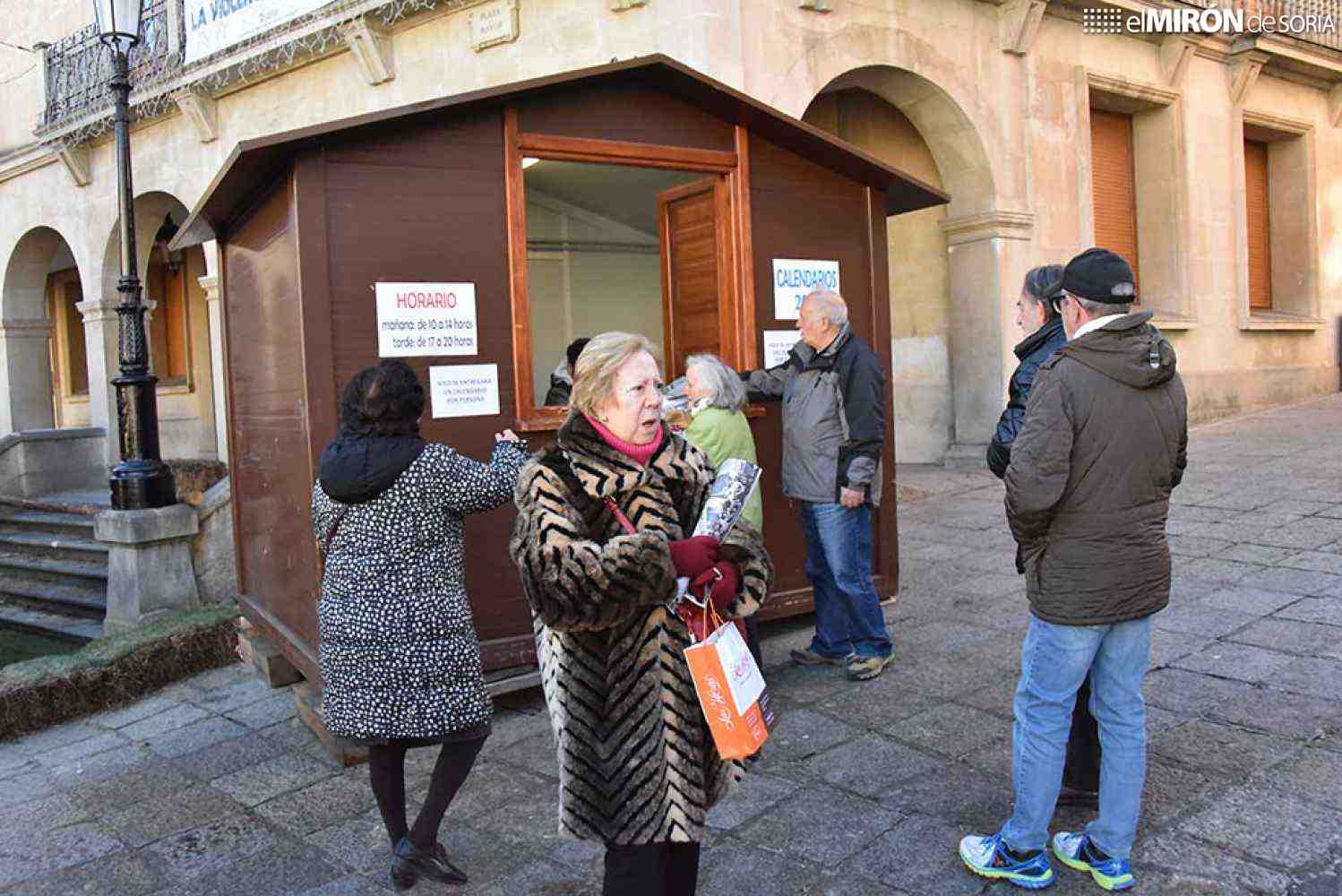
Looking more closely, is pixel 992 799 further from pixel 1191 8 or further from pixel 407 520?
pixel 1191 8

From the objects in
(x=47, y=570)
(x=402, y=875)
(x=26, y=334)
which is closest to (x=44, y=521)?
(x=47, y=570)

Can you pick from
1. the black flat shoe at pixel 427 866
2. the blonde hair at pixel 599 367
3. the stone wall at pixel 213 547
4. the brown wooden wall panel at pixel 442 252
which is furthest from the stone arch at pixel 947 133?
the black flat shoe at pixel 427 866

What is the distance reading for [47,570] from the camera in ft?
33.6

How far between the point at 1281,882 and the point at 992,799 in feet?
3.13

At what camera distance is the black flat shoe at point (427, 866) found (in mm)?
3553

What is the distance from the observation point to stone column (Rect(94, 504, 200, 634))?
7828mm

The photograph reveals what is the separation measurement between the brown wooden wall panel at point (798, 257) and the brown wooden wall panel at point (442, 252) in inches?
60.2

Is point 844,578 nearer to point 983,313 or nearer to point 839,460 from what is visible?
point 839,460

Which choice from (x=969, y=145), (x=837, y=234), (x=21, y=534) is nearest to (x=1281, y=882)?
(x=837, y=234)

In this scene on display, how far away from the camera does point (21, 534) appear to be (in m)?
11.5

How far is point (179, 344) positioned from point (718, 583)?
1743 centimetres

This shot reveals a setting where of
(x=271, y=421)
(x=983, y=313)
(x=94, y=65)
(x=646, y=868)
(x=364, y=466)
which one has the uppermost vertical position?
(x=94, y=65)

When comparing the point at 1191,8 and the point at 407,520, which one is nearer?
the point at 407,520

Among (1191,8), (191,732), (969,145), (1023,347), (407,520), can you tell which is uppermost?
(1191,8)
